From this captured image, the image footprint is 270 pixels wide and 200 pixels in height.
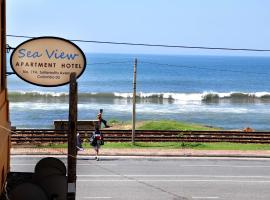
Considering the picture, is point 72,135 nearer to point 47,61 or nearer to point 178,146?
point 47,61

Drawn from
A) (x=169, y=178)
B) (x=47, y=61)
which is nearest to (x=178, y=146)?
(x=169, y=178)

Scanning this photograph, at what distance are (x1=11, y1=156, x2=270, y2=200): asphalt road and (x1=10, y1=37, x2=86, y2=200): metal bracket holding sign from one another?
857 centimetres

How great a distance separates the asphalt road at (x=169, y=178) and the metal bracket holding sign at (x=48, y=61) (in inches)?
338

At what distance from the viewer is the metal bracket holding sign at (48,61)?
888 cm

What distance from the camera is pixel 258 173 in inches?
869

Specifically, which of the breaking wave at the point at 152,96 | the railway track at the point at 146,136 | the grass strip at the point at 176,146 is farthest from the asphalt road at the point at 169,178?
the breaking wave at the point at 152,96

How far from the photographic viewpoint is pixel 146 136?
30406 mm

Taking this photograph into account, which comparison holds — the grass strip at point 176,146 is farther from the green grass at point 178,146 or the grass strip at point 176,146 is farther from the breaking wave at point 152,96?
the breaking wave at point 152,96

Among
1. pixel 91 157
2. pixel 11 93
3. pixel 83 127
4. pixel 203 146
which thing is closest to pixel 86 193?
pixel 91 157

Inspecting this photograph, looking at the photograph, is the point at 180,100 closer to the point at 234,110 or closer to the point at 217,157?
the point at 234,110

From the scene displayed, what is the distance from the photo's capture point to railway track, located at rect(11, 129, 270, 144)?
2859 centimetres

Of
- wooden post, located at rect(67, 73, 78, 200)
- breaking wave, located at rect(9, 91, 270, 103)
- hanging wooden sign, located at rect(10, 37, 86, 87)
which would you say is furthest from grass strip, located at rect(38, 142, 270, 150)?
breaking wave, located at rect(9, 91, 270, 103)

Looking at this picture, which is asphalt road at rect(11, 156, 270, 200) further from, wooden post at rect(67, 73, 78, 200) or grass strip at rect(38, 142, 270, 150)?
wooden post at rect(67, 73, 78, 200)

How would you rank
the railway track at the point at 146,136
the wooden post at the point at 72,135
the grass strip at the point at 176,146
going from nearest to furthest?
the wooden post at the point at 72,135 → the grass strip at the point at 176,146 → the railway track at the point at 146,136
